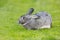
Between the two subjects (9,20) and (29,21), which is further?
(9,20)

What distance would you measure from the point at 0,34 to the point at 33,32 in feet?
2.43

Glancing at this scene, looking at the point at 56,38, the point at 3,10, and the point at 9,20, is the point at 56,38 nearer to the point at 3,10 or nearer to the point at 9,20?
the point at 9,20

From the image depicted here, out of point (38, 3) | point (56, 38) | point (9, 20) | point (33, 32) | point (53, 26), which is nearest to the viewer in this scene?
point (56, 38)

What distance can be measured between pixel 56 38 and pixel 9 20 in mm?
1788

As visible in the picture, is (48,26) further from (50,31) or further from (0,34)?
(0,34)

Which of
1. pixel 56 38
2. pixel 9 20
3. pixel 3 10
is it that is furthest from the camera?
pixel 3 10

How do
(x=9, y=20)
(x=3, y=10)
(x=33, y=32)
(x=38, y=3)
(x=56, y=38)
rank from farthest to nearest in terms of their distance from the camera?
(x=38, y=3) → (x=3, y=10) → (x=9, y=20) → (x=33, y=32) → (x=56, y=38)

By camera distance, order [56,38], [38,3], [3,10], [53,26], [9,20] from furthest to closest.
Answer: [38,3], [3,10], [9,20], [53,26], [56,38]

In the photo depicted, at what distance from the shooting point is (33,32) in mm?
5059

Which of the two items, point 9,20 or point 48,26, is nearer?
point 48,26

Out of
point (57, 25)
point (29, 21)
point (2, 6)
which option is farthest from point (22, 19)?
point (2, 6)

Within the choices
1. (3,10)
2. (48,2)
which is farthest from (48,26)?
(48,2)

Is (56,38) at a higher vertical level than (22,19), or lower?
lower

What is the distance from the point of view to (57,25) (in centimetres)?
562
